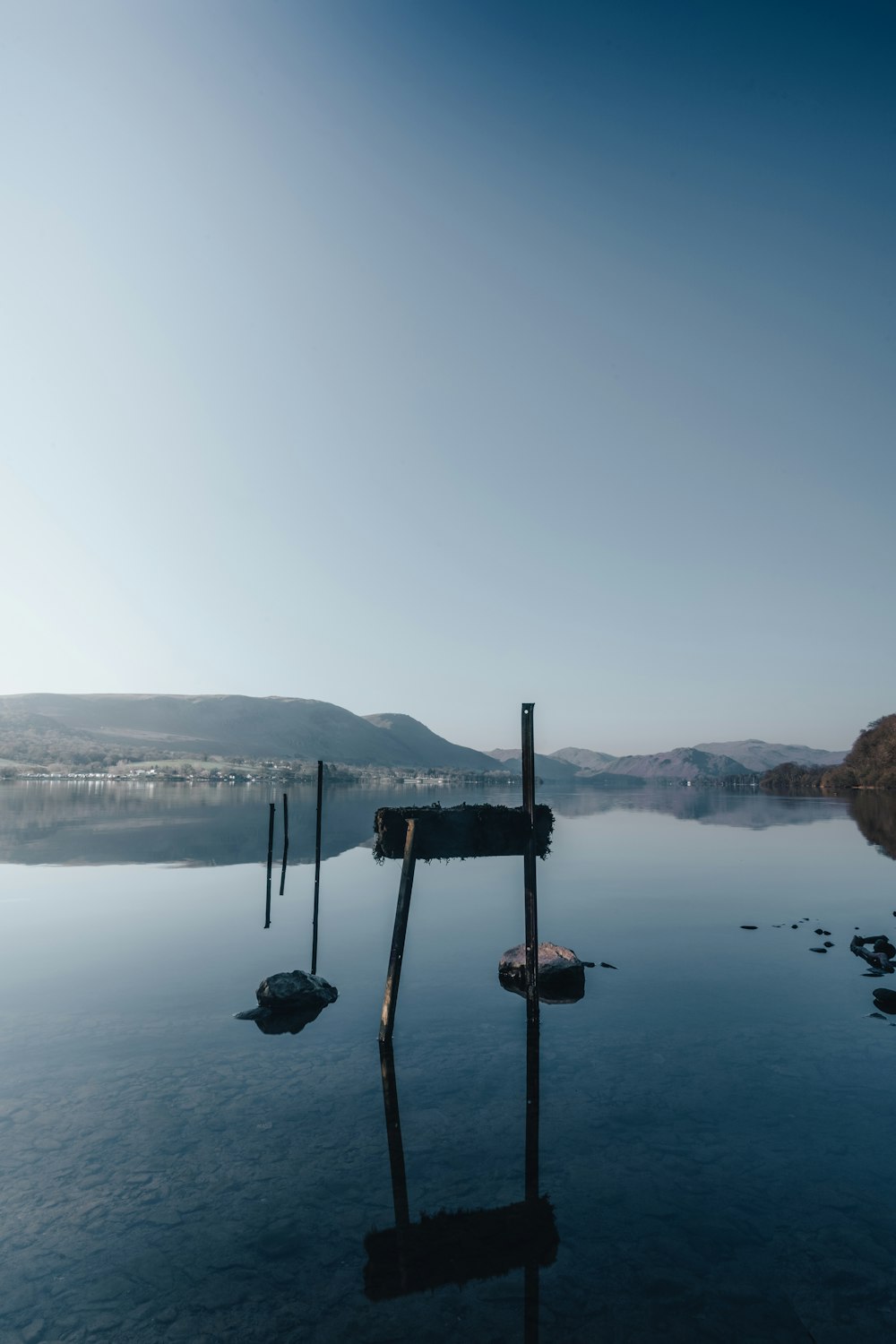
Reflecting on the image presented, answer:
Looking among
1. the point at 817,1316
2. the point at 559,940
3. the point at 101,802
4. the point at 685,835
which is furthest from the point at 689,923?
the point at 101,802

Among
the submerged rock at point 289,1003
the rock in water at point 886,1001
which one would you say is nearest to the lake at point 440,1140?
the submerged rock at point 289,1003

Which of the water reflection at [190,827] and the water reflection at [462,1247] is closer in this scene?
the water reflection at [462,1247]

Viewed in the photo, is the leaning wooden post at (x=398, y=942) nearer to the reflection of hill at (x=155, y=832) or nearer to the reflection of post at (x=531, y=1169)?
the reflection of post at (x=531, y=1169)

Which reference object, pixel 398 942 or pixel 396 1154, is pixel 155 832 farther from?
pixel 396 1154

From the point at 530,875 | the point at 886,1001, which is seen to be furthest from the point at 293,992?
the point at 886,1001

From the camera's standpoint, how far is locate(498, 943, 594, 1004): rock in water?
20766 millimetres

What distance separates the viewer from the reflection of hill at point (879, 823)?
61513 millimetres

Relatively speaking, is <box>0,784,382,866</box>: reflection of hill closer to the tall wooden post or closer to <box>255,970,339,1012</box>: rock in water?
<box>255,970,339,1012</box>: rock in water

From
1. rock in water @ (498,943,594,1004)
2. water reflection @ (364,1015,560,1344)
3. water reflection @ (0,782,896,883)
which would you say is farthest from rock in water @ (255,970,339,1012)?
water reflection @ (0,782,896,883)

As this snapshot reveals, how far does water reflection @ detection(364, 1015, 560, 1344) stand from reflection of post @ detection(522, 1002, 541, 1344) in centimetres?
1

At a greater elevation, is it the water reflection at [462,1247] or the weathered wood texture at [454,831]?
the weathered wood texture at [454,831]

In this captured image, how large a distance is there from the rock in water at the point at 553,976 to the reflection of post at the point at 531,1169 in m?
3.34

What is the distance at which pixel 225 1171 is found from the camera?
10.7 meters

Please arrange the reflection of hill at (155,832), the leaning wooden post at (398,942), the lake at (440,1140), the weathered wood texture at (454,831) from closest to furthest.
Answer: the lake at (440,1140)
the leaning wooden post at (398,942)
the weathered wood texture at (454,831)
the reflection of hill at (155,832)
